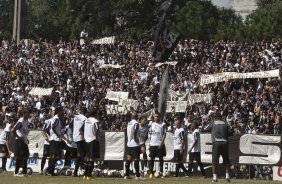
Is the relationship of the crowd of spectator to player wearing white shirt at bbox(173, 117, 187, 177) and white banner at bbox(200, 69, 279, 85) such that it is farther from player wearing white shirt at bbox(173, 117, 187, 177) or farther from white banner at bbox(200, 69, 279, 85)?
player wearing white shirt at bbox(173, 117, 187, 177)

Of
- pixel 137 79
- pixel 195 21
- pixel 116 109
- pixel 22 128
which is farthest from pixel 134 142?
pixel 195 21

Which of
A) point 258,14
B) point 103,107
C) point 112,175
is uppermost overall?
point 258,14

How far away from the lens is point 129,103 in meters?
42.5

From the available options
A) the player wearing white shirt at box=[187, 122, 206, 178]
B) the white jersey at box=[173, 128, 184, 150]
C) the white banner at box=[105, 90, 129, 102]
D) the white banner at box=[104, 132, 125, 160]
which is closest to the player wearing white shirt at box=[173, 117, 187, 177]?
the white jersey at box=[173, 128, 184, 150]

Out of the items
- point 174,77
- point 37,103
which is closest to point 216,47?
point 174,77

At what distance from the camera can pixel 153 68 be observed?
1752 inches

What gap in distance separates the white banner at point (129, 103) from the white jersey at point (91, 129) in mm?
14788

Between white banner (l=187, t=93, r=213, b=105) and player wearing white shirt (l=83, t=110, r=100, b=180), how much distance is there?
13238mm

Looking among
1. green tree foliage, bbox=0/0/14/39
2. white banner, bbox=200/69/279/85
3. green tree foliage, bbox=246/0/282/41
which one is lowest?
white banner, bbox=200/69/279/85

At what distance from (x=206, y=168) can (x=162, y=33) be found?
17.6ft

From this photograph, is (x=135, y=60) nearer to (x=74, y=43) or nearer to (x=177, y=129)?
(x=74, y=43)

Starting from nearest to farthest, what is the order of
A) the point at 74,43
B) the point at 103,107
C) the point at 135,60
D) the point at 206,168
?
1. the point at 206,168
2. the point at 103,107
3. the point at 135,60
4. the point at 74,43

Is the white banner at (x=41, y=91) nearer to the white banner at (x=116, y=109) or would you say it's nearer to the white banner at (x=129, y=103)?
the white banner at (x=116, y=109)

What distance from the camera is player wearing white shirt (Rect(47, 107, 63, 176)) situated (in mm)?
27859
